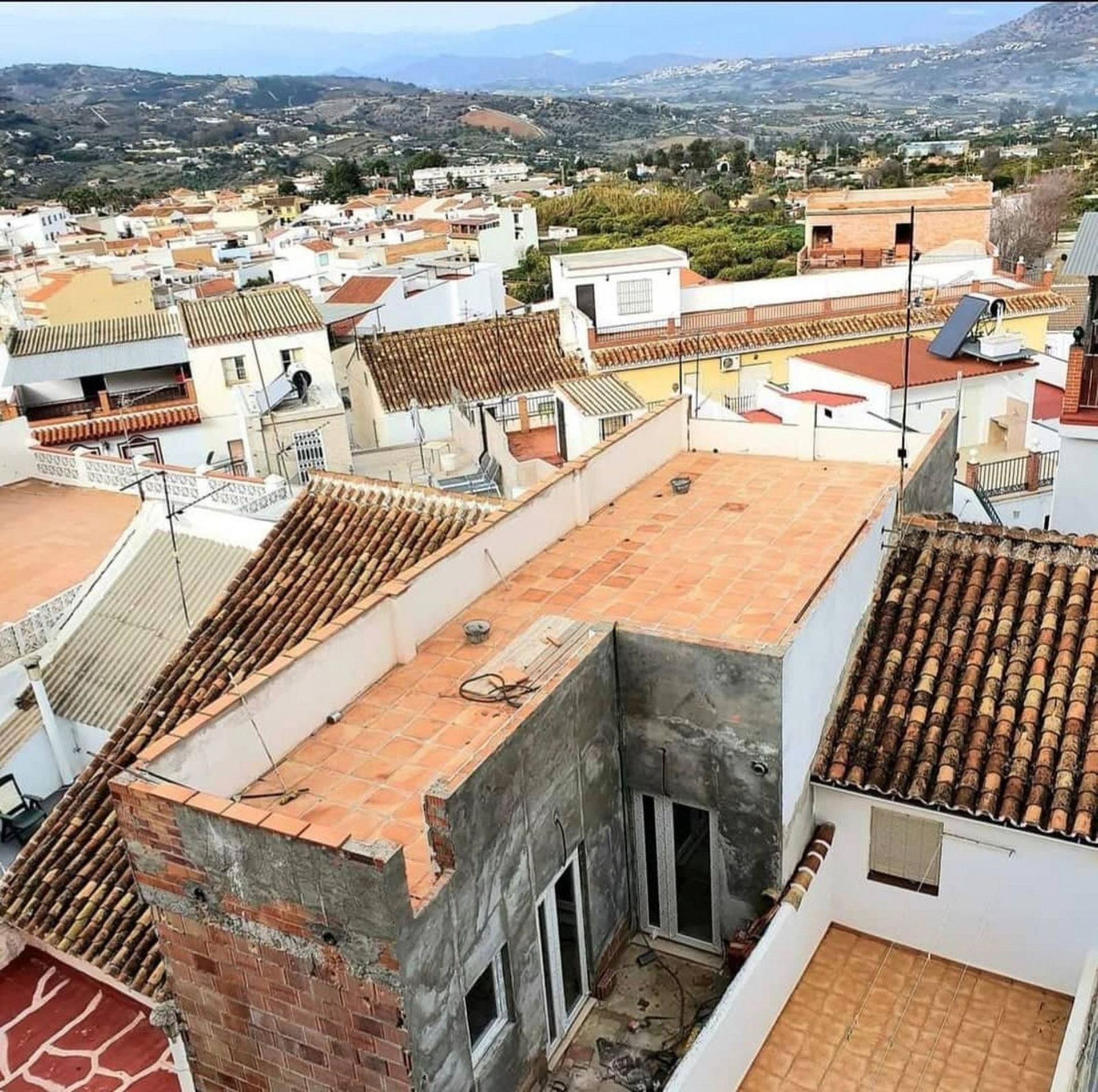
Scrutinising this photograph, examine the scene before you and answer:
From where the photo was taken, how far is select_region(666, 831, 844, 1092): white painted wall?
317 inches

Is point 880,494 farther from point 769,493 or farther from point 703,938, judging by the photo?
point 703,938

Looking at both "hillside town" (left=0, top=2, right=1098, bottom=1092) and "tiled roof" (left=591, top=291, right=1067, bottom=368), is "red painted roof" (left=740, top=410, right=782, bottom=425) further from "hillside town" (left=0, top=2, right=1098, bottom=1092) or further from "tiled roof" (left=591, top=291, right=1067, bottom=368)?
"tiled roof" (left=591, top=291, right=1067, bottom=368)

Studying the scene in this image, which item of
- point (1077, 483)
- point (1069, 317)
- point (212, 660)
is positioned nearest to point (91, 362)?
point (212, 660)

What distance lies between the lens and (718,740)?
909 cm

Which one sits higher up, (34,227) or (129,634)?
(34,227)

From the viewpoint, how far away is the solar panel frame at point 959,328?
2634 cm

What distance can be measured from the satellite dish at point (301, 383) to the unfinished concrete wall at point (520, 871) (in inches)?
853

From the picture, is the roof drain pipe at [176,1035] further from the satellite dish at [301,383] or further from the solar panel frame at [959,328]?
the solar panel frame at [959,328]

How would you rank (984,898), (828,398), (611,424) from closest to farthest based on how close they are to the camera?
(984,898)
(611,424)
(828,398)

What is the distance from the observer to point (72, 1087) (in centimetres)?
952

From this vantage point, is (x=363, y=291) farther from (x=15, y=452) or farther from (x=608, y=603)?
(x=608, y=603)

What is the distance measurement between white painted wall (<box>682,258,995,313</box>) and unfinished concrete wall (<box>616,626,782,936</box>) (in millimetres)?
26813

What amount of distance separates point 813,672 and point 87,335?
1325 inches

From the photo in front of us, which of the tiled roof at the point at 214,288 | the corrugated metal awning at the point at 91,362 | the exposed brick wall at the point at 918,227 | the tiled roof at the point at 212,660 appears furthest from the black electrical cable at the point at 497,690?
the tiled roof at the point at 214,288
